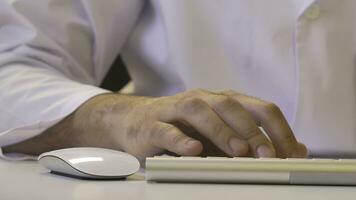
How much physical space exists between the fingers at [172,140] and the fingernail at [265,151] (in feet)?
0.19

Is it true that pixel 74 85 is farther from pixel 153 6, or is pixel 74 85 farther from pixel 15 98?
pixel 153 6

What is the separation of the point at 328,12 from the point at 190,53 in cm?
23

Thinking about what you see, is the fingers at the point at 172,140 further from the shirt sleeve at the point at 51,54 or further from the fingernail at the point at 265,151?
the shirt sleeve at the point at 51,54

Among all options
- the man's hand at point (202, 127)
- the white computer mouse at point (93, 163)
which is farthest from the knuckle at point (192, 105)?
the white computer mouse at point (93, 163)

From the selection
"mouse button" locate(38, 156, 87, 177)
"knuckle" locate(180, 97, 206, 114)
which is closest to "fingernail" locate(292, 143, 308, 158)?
"knuckle" locate(180, 97, 206, 114)

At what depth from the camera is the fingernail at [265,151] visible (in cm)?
67

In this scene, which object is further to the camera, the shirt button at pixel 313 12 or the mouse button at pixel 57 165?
the shirt button at pixel 313 12

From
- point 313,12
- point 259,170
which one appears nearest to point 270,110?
point 259,170

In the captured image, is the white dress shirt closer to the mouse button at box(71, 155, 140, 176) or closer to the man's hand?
the man's hand

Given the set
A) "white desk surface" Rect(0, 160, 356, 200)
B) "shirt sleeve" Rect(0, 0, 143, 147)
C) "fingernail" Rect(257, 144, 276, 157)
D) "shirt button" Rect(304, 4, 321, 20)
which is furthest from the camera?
"shirt button" Rect(304, 4, 321, 20)

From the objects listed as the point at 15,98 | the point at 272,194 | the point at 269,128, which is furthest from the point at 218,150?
the point at 15,98

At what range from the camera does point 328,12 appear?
1.04 metres

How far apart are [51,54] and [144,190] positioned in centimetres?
55

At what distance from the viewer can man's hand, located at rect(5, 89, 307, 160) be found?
27.0 inches
